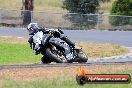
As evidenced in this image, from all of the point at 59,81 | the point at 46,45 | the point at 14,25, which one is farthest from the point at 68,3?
the point at 59,81

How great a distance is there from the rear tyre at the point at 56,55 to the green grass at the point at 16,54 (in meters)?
4.97

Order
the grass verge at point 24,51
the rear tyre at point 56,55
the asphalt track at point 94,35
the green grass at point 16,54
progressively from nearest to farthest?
the rear tyre at point 56,55, the green grass at point 16,54, the grass verge at point 24,51, the asphalt track at point 94,35

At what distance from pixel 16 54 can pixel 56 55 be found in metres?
8.72

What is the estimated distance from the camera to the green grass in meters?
21.5

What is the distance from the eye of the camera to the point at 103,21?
1475 inches

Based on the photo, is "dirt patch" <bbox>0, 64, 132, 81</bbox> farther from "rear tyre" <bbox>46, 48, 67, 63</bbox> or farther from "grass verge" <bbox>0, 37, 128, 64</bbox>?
"grass verge" <bbox>0, 37, 128, 64</bbox>

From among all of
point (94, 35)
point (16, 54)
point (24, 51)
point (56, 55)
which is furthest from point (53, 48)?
point (94, 35)

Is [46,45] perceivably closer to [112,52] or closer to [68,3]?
[112,52]

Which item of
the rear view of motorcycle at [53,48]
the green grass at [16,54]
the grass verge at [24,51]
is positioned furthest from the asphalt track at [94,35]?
the rear view of motorcycle at [53,48]

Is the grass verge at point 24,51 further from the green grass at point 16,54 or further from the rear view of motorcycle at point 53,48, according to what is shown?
the rear view of motorcycle at point 53,48

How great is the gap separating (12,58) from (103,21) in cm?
1562

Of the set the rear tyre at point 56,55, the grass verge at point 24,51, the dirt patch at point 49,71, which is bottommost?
the grass verge at point 24,51

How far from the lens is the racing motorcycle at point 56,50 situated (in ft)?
51.1

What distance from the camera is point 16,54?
79.6 feet
